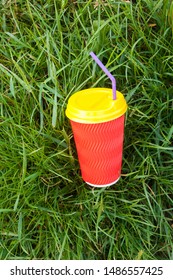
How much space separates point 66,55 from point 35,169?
43 cm

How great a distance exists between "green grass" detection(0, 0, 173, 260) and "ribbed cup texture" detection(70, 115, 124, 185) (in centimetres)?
7

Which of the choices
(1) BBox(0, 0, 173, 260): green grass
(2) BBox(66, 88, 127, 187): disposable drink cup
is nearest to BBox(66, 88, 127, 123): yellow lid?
(2) BBox(66, 88, 127, 187): disposable drink cup

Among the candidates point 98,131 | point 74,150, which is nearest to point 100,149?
point 98,131

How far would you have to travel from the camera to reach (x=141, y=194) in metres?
1.48

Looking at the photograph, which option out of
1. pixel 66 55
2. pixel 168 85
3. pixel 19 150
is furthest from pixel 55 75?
pixel 168 85

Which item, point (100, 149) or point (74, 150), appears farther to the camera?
point (74, 150)

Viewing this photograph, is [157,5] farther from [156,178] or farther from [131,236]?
[131,236]

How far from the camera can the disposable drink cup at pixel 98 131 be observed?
4.06 feet

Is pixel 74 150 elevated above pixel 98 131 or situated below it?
below

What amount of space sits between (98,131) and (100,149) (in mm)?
74

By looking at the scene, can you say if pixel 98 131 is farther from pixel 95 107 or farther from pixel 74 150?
pixel 74 150

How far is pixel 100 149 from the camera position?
1308mm

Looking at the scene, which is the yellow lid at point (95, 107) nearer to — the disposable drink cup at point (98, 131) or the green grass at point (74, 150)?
the disposable drink cup at point (98, 131)

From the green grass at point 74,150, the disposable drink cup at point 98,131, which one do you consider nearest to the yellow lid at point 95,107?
the disposable drink cup at point 98,131
